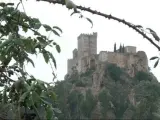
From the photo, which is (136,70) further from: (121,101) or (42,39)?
(42,39)

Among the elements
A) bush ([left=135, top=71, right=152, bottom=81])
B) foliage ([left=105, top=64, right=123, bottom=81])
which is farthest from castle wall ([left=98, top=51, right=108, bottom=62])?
bush ([left=135, top=71, right=152, bottom=81])

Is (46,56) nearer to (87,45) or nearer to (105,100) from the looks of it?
(105,100)

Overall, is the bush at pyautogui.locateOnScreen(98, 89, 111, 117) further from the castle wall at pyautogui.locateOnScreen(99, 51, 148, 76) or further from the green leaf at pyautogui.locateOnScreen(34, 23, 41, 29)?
the green leaf at pyautogui.locateOnScreen(34, 23, 41, 29)

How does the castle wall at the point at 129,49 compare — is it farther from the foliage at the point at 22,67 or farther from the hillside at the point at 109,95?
the foliage at the point at 22,67

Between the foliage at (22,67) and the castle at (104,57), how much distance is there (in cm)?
4956

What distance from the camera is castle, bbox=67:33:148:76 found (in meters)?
52.2

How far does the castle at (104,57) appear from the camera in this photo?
52250mm

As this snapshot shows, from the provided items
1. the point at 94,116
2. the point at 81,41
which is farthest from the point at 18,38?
the point at 81,41

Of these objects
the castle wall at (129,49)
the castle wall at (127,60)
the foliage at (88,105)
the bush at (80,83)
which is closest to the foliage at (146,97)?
the foliage at (88,105)

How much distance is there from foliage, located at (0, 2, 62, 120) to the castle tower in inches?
2218

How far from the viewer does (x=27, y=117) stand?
1354 millimetres

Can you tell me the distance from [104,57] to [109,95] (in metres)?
10.1

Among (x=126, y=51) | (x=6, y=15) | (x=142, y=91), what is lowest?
(x=6, y=15)

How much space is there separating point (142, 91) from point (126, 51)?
1193 cm
